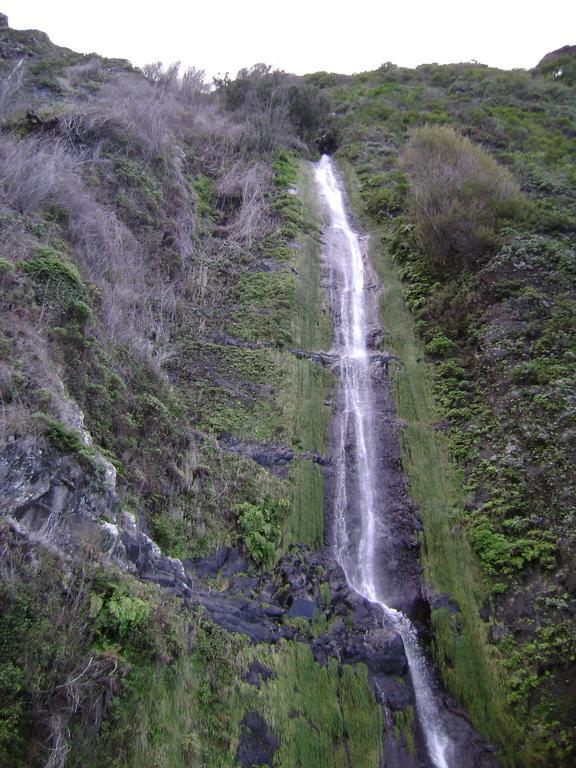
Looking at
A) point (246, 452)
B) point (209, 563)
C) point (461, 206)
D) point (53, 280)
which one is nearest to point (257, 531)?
point (209, 563)

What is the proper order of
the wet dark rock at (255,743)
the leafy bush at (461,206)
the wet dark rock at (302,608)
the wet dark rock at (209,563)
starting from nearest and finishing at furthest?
the wet dark rock at (255,743) < the wet dark rock at (209,563) < the wet dark rock at (302,608) < the leafy bush at (461,206)

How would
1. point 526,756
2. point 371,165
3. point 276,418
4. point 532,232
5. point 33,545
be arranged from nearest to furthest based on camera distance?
1. point 33,545
2. point 526,756
3. point 276,418
4. point 532,232
5. point 371,165

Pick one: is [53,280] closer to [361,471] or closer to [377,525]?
[361,471]

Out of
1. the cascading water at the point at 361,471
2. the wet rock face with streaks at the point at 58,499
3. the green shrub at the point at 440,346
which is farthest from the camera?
the green shrub at the point at 440,346

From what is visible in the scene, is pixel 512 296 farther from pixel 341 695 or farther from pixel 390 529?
pixel 341 695

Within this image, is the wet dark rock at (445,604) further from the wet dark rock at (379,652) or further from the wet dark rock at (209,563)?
the wet dark rock at (209,563)

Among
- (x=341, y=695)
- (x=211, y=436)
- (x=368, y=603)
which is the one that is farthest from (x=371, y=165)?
(x=341, y=695)

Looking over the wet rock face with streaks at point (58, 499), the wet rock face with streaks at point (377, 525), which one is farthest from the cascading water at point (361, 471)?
the wet rock face with streaks at point (58, 499)
